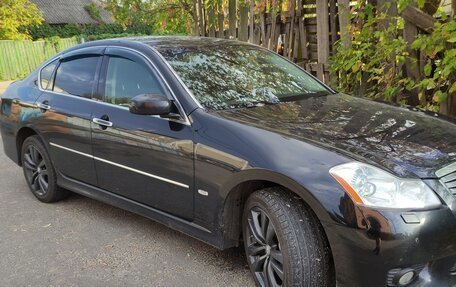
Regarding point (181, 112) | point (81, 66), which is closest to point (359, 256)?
point (181, 112)

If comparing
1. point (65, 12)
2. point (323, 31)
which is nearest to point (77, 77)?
point (323, 31)

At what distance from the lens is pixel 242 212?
3156mm

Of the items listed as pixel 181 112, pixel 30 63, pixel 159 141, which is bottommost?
pixel 30 63

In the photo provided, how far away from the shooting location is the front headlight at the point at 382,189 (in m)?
2.41

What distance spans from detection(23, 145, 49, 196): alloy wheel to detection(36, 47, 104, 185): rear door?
364 mm

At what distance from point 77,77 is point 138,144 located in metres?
1.31

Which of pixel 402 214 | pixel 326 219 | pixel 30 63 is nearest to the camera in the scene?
pixel 402 214

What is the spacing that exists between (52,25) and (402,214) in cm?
4333

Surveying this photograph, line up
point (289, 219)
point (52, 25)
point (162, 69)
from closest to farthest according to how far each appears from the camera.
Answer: point (289, 219)
point (162, 69)
point (52, 25)

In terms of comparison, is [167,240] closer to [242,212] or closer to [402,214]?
[242,212]

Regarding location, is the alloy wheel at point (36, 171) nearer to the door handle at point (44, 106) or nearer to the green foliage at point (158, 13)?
the door handle at point (44, 106)

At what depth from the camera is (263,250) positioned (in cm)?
301

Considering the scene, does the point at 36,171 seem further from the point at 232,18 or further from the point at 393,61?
the point at 232,18

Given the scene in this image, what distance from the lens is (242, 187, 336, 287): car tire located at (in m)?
2.66
